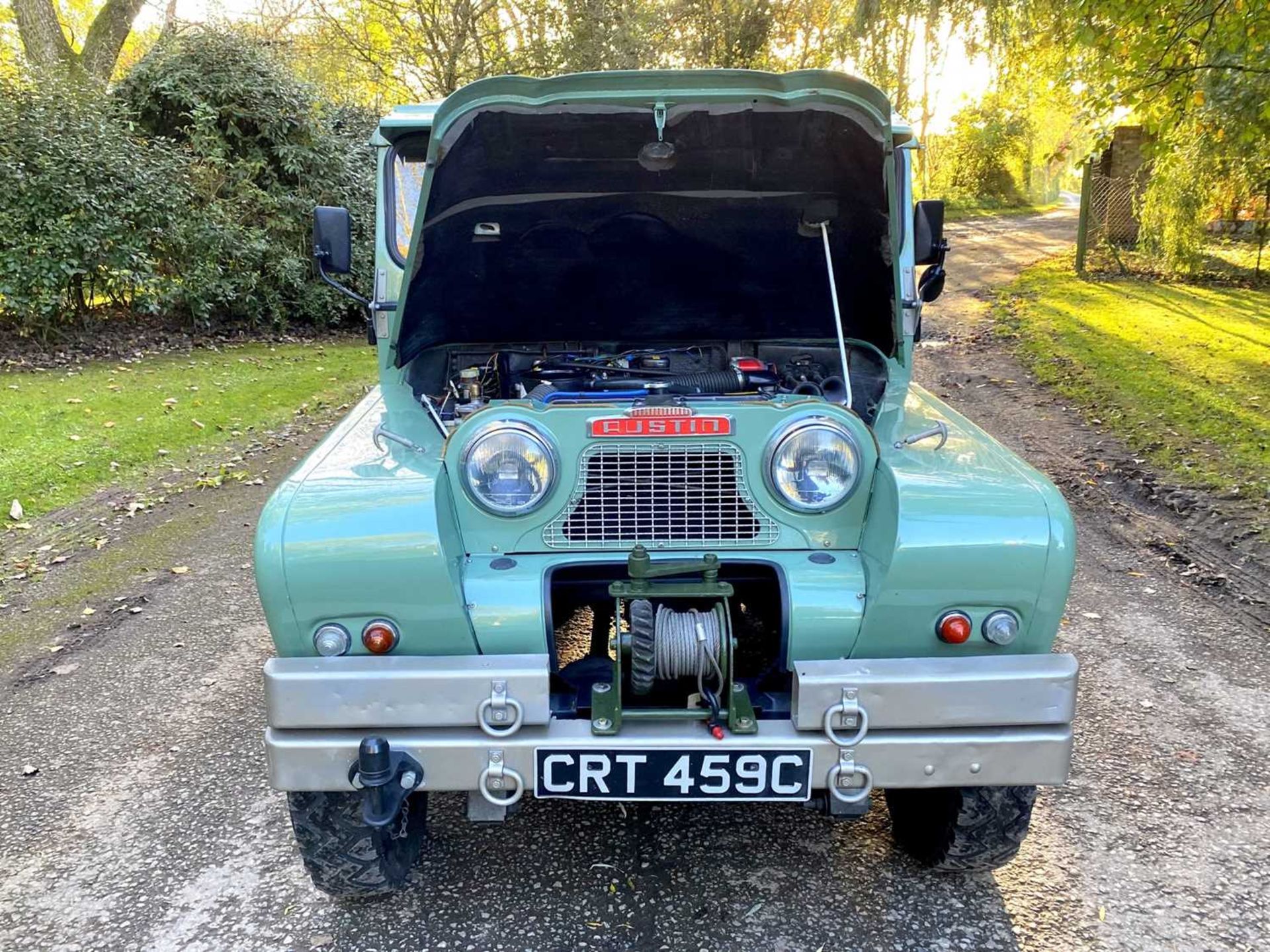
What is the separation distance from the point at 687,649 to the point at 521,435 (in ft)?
2.49

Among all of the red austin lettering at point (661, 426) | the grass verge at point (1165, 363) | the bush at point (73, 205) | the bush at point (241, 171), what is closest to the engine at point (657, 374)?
the red austin lettering at point (661, 426)

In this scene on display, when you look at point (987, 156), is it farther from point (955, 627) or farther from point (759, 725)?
point (759, 725)

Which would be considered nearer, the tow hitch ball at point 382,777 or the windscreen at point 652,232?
the tow hitch ball at point 382,777

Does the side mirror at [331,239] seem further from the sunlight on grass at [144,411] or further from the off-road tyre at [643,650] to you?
the sunlight on grass at [144,411]

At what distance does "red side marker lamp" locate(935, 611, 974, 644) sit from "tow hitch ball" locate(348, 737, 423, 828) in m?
1.36

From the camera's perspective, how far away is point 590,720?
7.57 ft

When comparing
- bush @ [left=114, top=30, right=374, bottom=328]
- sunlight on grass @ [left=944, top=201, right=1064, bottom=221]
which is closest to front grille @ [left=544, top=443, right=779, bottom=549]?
bush @ [left=114, top=30, right=374, bottom=328]

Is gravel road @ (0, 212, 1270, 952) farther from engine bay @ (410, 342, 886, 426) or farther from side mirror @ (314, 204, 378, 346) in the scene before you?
side mirror @ (314, 204, 378, 346)

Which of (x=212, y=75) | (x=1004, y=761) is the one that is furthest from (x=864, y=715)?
(x=212, y=75)

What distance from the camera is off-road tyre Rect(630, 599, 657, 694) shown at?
7.72ft

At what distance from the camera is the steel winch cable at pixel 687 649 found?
2.37m

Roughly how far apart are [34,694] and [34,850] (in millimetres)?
1212

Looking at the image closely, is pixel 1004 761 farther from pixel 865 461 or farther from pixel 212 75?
pixel 212 75

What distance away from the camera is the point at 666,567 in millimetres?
2475
